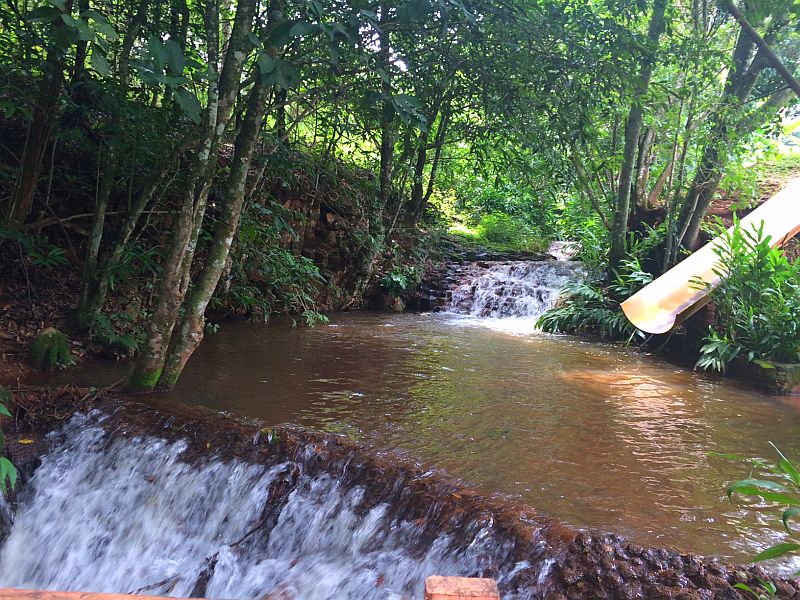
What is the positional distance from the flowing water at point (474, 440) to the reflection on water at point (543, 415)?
0.02m

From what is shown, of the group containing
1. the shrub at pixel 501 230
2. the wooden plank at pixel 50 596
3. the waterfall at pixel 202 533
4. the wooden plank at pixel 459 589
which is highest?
the shrub at pixel 501 230

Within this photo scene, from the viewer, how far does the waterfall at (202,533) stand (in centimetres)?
275

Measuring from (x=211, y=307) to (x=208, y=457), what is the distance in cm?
483

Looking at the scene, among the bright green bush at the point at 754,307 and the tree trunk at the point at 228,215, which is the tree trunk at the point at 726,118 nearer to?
the bright green bush at the point at 754,307

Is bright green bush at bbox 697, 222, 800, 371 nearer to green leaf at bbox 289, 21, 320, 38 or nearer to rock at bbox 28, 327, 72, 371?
green leaf at bbox 289, 21, 320, 38

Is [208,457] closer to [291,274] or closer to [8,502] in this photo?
[8,502]

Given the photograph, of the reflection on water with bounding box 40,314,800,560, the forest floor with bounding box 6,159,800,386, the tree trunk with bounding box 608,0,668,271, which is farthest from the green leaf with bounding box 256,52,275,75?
the tree trunk with bounding box 608,0,668,271

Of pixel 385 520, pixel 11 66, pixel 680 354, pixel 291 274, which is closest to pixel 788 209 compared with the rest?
pixel 680 354

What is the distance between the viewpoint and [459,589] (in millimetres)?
1251

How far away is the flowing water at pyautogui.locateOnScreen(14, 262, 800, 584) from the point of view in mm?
2928

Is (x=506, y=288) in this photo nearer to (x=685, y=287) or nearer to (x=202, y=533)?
(x=685, y=287)

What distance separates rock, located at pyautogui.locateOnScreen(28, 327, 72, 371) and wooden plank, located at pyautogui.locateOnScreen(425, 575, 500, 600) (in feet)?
16.7

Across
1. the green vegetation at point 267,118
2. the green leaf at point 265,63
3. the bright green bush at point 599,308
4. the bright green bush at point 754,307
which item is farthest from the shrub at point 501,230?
the green leaf at point 265,63

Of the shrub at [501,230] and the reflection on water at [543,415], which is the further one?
the shrub at [501,230]
